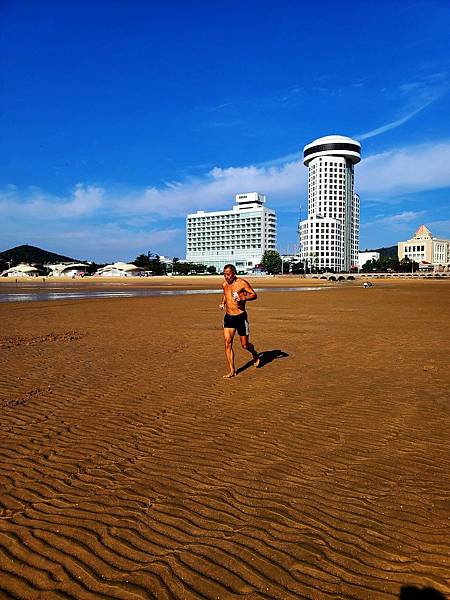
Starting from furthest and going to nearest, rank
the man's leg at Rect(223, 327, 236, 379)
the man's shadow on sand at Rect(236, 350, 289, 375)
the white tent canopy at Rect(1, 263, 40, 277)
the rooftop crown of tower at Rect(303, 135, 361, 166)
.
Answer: the rooftop crown of tower at Rect(303, 135, 361, 166) < the white tent canopy at Rect(1, 263, 40, 277) < the man's shadow on sand at Rect(236, 350, 289, 375) < the man's leg at Rect(223, 327, 236, 379)

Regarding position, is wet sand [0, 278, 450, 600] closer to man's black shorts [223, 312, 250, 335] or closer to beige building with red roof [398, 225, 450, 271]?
man's black shorts [223, 312, 250, 335]

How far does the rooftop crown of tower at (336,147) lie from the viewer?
180625mm

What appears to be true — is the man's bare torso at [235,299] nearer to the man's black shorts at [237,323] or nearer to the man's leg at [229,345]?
the man's black shorts at [237,323]

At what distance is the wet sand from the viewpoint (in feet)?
9.16

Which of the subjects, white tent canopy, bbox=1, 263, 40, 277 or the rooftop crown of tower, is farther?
the rooftop crown of tower

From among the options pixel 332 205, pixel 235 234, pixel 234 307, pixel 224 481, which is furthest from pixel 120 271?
pixel 224 481

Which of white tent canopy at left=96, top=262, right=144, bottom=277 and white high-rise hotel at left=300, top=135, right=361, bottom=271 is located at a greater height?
white high-rise hotel at left=300, top=135, right=361, bottom=271

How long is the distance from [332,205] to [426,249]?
1653 inches

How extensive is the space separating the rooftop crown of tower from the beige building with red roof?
4281 cm

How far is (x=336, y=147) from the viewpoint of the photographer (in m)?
181

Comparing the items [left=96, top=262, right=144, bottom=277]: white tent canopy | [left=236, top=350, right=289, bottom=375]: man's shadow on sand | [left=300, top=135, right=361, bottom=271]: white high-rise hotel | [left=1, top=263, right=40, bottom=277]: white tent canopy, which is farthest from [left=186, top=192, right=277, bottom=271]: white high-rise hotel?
[left=236, top=350, right=289, bottom=375]: man's shadow on sand

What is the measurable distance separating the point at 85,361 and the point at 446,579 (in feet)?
26.5

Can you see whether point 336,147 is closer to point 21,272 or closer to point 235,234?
point 235,234

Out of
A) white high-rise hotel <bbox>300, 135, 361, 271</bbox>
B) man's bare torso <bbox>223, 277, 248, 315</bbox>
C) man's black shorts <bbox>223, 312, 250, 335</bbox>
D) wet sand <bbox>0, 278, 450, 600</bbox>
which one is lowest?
wet sand <bbox>0, 278, 450, 600</bbox>
